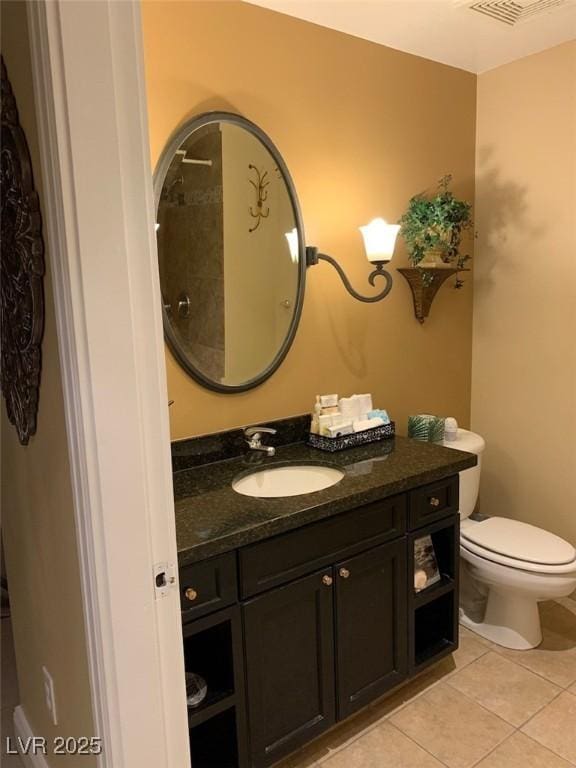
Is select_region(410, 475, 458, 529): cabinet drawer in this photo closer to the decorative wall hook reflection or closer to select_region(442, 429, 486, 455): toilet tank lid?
select_region(442, 429, 486, 455): toilet tank lid

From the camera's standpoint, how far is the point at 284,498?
1.74 metres

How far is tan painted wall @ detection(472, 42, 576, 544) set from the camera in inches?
99.1

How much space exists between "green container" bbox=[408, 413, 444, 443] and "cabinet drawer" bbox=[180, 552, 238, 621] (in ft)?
3.84

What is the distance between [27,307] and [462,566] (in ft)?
6.91

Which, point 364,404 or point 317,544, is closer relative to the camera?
point 317,544

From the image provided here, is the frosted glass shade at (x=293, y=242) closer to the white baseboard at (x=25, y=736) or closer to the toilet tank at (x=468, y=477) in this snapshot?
the toilet tank at (x=468, y=477)

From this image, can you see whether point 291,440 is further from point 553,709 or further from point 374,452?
point 553,709

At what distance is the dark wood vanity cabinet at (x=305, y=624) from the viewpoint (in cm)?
158

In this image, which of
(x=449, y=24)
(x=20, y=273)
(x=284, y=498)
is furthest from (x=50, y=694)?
(x=449, y=24)

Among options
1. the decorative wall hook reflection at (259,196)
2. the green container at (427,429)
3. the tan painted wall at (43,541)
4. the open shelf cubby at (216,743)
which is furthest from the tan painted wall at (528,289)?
the tan painted wall at (43,541)

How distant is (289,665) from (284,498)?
47 cm

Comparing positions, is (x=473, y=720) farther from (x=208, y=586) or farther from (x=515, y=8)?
(x=515, y=8)

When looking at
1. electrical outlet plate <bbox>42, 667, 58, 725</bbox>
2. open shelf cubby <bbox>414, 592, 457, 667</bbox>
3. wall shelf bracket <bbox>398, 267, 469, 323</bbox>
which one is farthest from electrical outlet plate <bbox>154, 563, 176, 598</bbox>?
wall shelf bracket <bbox>398, 267, 469, 323</bbox>

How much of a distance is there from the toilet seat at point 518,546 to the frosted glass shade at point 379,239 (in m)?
1.16
